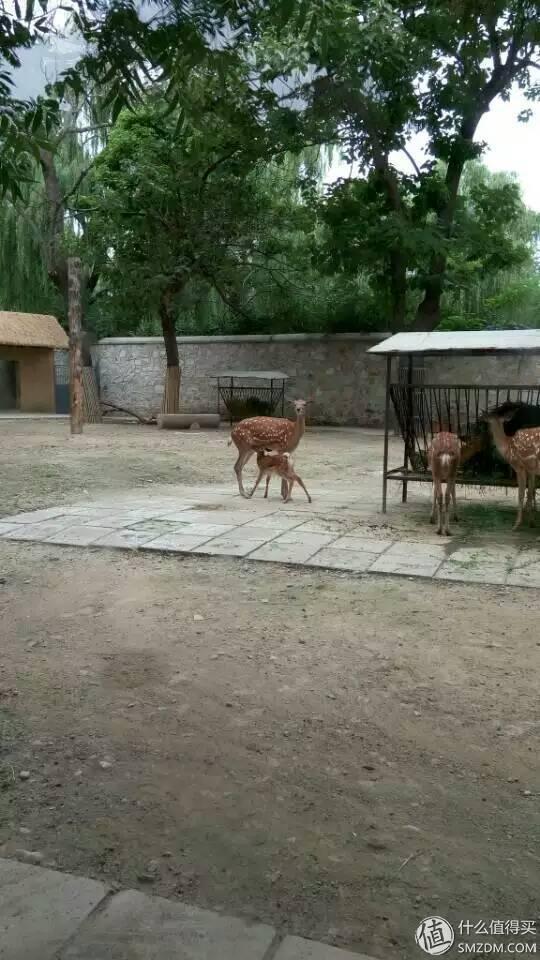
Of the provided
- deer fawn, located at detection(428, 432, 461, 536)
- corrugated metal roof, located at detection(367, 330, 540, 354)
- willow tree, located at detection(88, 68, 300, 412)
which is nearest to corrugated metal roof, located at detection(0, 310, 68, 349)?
willow tree, located at detection(88, 68, 300, 412)

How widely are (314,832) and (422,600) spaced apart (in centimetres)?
238

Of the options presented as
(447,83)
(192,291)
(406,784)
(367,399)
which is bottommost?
(406,784)

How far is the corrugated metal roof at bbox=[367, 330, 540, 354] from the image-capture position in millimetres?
6051

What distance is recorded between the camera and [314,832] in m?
2.19

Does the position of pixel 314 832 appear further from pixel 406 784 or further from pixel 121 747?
pixel 121 747

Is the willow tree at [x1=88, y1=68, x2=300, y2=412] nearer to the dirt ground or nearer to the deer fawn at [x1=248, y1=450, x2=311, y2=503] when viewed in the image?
the deer fawn at [x1=248, y1=450, x2=311, y2=503]

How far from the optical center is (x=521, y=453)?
6086 mm

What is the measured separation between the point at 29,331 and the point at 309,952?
20.7 m

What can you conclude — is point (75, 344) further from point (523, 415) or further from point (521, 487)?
point (521, 487)

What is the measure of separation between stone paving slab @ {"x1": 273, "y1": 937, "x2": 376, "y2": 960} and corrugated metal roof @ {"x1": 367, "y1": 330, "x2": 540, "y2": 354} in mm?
5129

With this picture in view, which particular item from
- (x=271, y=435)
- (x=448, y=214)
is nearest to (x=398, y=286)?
(x=448, y=214)

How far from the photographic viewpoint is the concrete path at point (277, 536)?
5.14m

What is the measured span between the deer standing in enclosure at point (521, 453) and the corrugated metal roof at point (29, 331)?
53.1ft

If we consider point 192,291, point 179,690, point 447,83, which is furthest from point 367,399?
point 179,690
